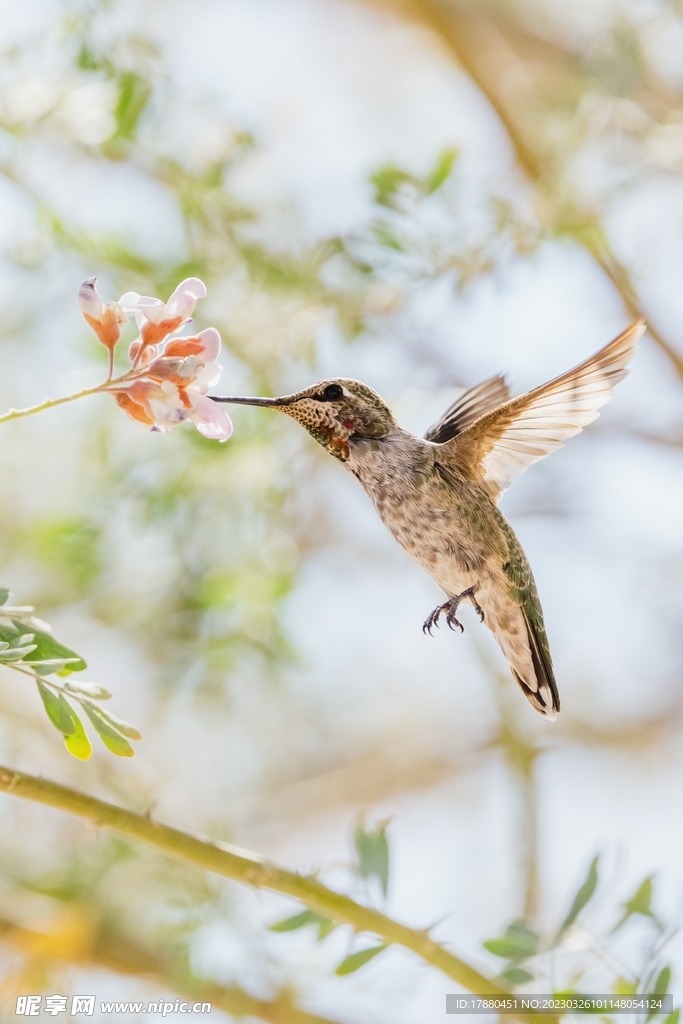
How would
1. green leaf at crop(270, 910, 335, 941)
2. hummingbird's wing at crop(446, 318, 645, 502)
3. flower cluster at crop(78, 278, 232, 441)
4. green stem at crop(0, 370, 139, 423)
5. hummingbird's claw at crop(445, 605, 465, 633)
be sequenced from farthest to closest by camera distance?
green leaf at crop(270, 910, 335, 941) → hummingbird's claw at crop(445, 605, 465, 633) → hummingbird's wing at crop(446, 318, 645, 502) → flower cluster at crop(78, 278, 232, 441) → green stem at crop(0, 370, 139, 423)

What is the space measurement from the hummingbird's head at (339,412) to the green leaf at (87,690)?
31.2 inches

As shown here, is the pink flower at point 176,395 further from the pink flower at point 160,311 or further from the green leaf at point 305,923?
the green leaf at point 305,923

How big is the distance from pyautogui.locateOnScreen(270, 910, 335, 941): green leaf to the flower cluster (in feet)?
3.39

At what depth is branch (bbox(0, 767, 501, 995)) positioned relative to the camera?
152cm

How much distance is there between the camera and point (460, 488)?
225 centimetres

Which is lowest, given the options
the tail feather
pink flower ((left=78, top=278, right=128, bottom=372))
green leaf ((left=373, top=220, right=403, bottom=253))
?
the tail feather

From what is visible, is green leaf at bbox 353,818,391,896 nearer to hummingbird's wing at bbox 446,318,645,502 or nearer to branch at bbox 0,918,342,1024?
branch at bbox 0,918,342,1024

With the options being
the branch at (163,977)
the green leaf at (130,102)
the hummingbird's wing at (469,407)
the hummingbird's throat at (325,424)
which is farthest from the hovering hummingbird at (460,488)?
the green leaf at (130,102)

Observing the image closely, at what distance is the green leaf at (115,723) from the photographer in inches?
56.1

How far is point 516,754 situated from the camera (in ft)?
15.1

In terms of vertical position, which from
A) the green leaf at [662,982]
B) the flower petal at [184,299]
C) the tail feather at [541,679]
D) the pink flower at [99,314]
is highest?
the flower petal at [184,299]

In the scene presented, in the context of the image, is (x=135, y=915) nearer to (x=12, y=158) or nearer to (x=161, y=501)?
(x=161, y=501)

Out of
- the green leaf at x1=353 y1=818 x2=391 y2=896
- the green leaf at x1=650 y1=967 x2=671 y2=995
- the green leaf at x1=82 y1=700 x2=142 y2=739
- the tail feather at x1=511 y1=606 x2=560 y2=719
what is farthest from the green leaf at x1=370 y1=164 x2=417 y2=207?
the green leaf at x1=650 y1=967 x2=671 y2=995

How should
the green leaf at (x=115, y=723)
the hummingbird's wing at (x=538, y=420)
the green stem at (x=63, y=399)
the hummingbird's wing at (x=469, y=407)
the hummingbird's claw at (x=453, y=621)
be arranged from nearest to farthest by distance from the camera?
the green stem at (x=63, y=399), the green leaf at (x=115, y=723), the hummingbird's wing at (x=538, y=420), the hummingbird's claw at (x=453, y=621), the hummingbird's wing at (x=469, y=407)
